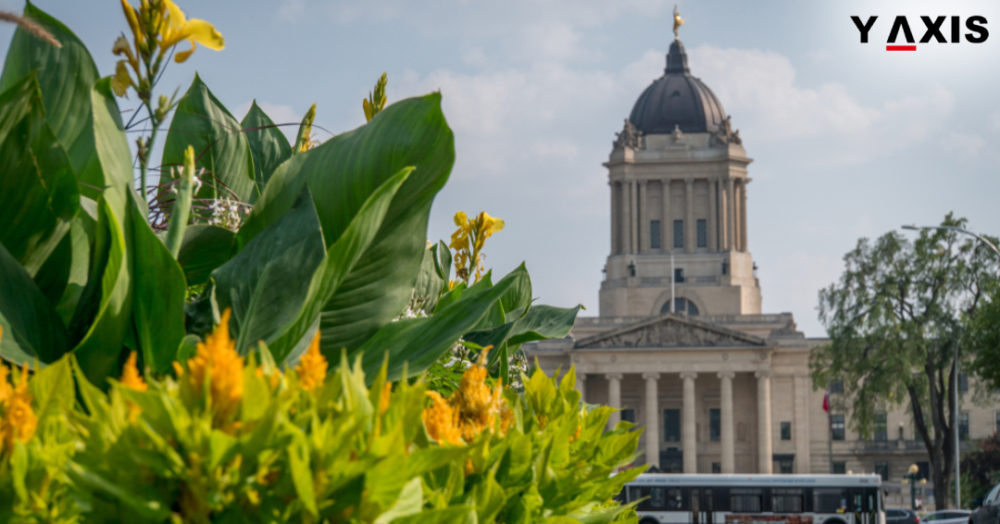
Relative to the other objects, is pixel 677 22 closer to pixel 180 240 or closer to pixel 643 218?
pixel 643 218

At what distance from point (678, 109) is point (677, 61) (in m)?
6.56

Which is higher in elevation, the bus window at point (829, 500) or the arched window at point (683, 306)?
the arched window at point (683, 306)

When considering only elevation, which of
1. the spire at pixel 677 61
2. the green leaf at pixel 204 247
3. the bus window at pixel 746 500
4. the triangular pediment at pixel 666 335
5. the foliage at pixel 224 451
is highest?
the spire at pixel 677 61

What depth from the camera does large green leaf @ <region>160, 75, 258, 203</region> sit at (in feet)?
13.2

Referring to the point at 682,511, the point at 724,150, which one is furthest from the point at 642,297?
the point at 682,511

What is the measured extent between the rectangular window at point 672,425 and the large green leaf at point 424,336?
82275 millimetres

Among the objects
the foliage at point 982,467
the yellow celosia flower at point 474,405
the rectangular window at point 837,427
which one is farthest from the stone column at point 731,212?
the yellow celosia flower at point 474,405

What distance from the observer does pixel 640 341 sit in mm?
81438

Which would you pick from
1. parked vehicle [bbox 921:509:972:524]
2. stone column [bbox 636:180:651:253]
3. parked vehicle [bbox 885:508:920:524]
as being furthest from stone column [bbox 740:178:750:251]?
parked vehicle [bbox 921:509:972:524]

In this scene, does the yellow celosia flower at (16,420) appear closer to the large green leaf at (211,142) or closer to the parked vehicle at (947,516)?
the large green leaf at (211,142)

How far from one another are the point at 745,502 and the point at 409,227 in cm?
4134

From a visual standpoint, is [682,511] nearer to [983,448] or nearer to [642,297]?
[983,448]

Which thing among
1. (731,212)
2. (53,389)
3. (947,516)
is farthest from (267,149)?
(731,212)

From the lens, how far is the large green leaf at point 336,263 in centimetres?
245
